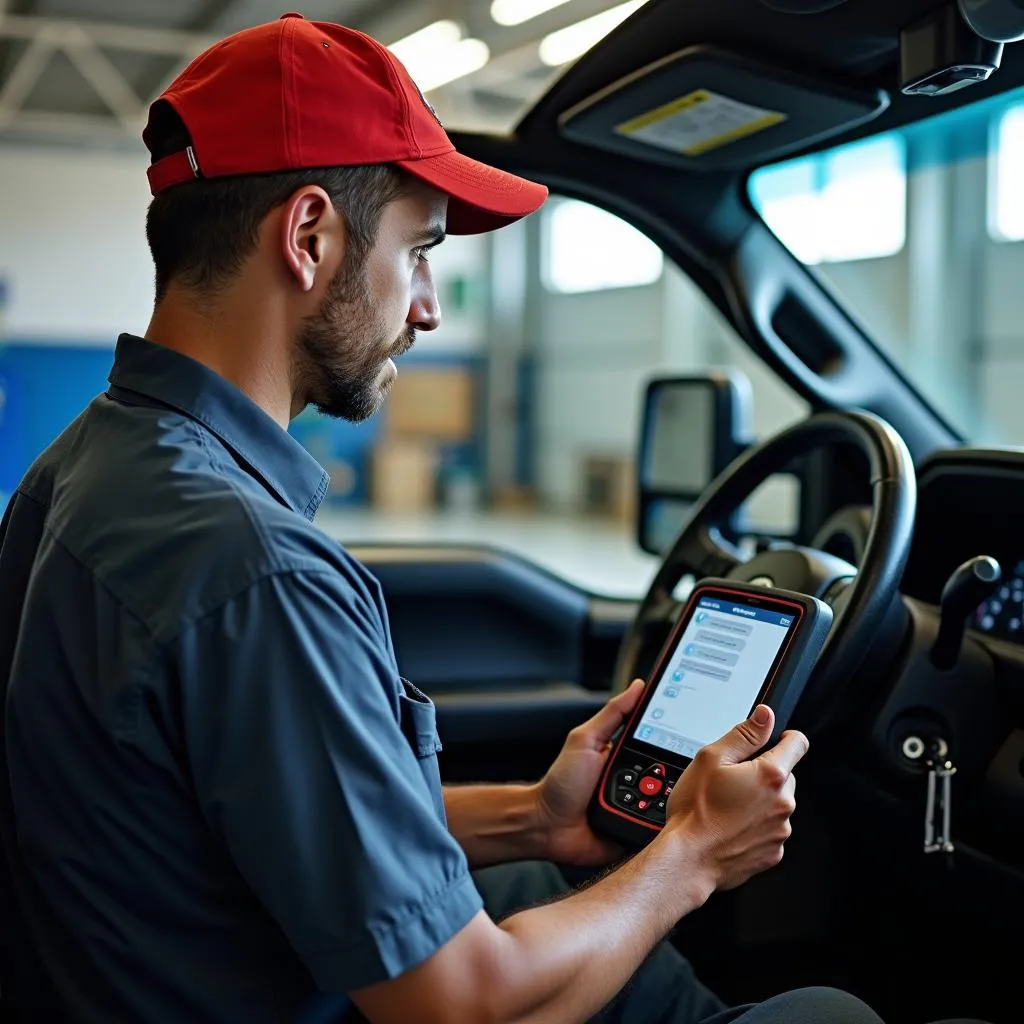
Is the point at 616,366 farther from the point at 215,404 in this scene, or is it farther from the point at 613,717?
the point at 215,404

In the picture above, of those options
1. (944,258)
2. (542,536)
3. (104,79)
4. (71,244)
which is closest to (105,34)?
(104,79)

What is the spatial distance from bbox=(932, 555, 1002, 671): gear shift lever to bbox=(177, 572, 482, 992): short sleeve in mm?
797

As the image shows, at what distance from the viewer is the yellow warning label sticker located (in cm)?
172

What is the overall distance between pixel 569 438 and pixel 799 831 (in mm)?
13987

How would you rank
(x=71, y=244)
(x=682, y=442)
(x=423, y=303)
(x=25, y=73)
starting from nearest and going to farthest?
(x=423, y=303), (x=682, y=442), (x=25, y=73), (x=71, y=244)

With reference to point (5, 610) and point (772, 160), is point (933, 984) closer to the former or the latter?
point (772, 160)

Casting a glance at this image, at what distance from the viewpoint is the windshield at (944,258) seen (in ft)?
29.7

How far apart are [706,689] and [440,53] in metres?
9.56

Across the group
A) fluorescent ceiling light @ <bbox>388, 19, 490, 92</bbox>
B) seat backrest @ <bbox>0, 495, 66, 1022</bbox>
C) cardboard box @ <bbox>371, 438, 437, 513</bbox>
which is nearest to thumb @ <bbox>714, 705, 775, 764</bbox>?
seat backrest @ <bbox>0, 495, 66, 1022</bbox>

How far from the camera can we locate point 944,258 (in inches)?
382

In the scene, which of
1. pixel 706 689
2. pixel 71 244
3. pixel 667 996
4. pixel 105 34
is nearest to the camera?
pixel 706 689

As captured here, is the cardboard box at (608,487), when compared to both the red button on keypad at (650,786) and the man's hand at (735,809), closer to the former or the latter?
the red button on keypad at (650,786)

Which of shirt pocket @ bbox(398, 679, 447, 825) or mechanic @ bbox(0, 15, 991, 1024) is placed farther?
shirt pocket @ bbox(398, 679, 447, 825)

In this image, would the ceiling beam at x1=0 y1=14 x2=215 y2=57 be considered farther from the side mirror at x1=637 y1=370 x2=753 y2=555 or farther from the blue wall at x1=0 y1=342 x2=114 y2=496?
the side mirror at x1=637 y1=370 x2=753 y2=555
